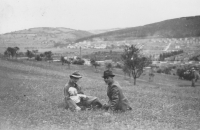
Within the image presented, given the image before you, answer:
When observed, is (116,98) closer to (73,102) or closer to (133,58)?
(73,102)

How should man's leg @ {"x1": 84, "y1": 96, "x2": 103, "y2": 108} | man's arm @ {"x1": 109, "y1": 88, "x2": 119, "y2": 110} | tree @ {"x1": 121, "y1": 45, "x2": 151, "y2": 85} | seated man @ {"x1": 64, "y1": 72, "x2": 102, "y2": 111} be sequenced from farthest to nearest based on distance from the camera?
tree @ {"x1": 121, "y1": 45, "x2": 151, "y2": 85} < man's leg @ {"x1": 84, "y1": 96, "x2": 103, "y2": 108} < seated man @ {"x1": 64, "y1": 72, "x2": 102, "y2": 111} < man's arm @ {"x1": 109, "y1": 88, "x2": 119, "y2": 110}

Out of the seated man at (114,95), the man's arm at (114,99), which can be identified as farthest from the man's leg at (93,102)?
the man's arm at (114,99)

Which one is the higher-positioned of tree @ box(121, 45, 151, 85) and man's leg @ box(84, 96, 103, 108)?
tree @ box(121, 45, 151, 85)

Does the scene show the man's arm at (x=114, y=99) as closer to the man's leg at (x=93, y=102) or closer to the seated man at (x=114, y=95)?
the seated man at (x=114, y=95)

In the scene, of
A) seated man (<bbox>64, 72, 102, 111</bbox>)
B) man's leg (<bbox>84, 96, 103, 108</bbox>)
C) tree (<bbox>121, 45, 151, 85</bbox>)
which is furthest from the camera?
tree (<bbox>121, 45, 151, 85</bbox>)

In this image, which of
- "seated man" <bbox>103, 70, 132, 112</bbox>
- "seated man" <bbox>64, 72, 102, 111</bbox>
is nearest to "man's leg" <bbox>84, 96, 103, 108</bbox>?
"seated man" <bbox>64, 72, 102, 111</bbox>

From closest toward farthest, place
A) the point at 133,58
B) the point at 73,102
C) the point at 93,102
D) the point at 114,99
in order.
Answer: the point at 114,99 → the point at 73,102 → the point at 93,102 → the point at 133,58

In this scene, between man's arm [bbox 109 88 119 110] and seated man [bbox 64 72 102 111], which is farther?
seated man [bbox 64 72 102 111]

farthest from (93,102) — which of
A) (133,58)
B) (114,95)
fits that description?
(133,58)

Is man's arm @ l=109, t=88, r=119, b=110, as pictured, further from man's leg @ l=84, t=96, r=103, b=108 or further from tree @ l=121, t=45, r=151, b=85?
tree @ l=121, t=45, r=151, b=85
